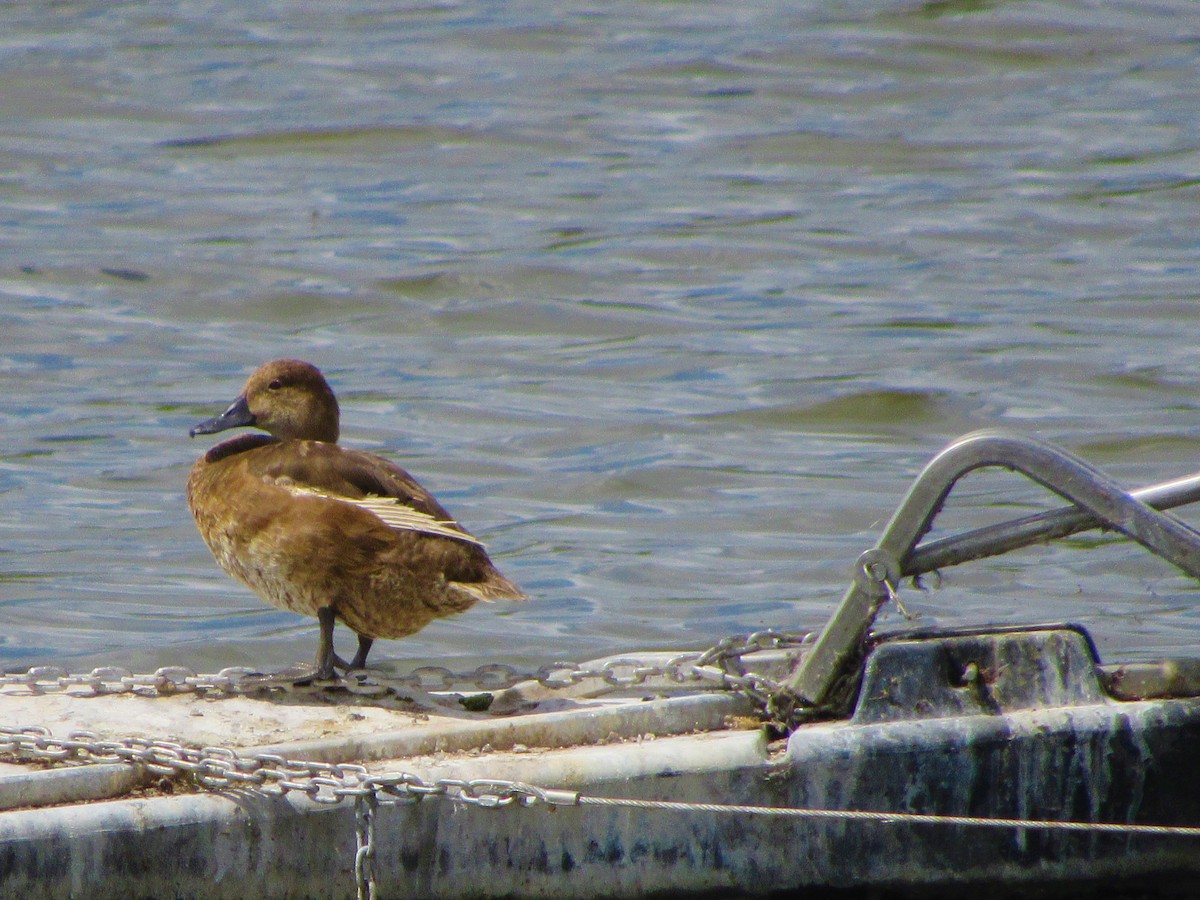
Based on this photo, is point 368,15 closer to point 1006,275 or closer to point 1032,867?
point 1006,275

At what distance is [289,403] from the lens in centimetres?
518

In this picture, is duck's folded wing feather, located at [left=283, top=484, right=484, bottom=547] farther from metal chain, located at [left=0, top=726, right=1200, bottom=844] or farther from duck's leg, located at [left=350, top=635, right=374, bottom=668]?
A: metal chain, located at [left=0, top=726, right=1200, bottom=844]

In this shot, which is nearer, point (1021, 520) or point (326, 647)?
point (1021, 520)

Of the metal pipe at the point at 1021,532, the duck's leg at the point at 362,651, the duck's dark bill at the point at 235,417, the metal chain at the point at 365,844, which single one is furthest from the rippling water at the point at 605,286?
the metal chain at the point at 365,844

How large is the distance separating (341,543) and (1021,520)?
165cm

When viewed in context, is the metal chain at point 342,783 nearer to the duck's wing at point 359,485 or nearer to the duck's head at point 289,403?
the duck's wing at point 359,485

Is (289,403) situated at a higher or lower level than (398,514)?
higher

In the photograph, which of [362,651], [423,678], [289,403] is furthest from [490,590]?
[289,403]

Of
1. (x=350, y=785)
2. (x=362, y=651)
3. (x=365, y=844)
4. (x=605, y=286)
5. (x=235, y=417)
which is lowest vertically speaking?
(x=365, y=844)

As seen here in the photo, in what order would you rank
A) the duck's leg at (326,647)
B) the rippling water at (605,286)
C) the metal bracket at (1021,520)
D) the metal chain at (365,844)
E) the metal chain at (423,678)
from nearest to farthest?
1. the metal chain at (365,844)
2. the metal bracket at (1021,520)
3. the metal chain at (423,678)
4. the duck's leg at (326,647)
5. the rippling water at (605,286)

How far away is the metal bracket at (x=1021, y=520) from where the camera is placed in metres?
3.55

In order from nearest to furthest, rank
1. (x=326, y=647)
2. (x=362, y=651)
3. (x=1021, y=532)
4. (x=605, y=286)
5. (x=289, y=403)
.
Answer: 1. (x=1021, y=532)
2. (x=326, y=647)
3. (x=362, y=651)
4. (x=289, y=403)
5. (x=605, y=286)

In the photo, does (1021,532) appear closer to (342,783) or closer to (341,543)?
(342,783)

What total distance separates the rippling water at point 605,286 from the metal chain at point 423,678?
202 cm
